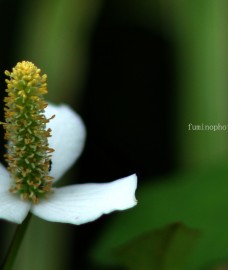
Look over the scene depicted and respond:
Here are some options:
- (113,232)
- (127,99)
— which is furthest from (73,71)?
(113,232)

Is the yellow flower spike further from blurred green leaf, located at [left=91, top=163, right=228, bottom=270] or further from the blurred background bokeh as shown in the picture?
the blurred background bokeh

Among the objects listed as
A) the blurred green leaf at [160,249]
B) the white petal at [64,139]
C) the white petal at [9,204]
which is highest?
the white petal at [64,139]

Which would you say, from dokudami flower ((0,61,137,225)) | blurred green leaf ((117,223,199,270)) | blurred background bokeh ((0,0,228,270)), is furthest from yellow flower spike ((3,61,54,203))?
blurred background bokeh ((0,0,228,270))

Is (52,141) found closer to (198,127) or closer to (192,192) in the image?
(192,192)

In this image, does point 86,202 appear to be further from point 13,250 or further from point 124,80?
point 124,80

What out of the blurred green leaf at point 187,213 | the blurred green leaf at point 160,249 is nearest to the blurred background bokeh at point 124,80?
the blurred green leaf at point 187,213

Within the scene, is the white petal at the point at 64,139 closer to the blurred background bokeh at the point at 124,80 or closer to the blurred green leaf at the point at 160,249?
the blurred green leaf at the point at 160,249
